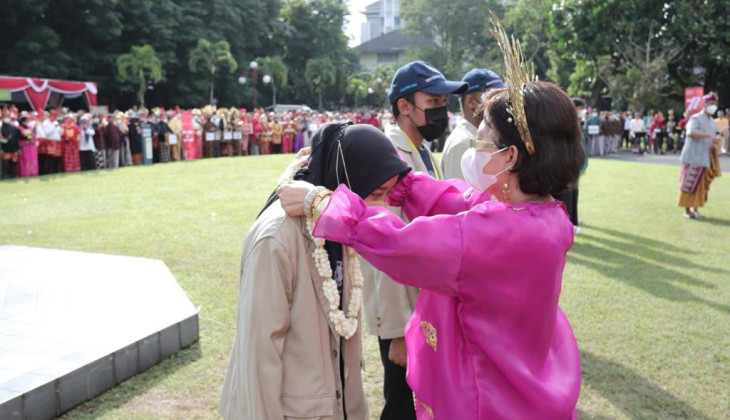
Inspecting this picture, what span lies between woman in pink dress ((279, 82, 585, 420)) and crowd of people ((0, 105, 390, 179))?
10.3m

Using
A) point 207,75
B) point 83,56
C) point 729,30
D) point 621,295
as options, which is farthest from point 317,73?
point 621,295

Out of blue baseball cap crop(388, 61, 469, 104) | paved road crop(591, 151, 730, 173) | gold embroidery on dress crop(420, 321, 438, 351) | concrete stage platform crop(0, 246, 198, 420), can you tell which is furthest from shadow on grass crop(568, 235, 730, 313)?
paved road crop(591, 151, 730, 173)

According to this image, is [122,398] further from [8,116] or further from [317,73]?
[317,73]

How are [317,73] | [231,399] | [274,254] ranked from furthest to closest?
[317,73], [231,399], [274,254]

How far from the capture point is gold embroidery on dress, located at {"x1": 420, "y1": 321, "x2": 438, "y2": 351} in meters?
2.14

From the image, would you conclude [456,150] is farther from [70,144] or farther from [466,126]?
[70,144]

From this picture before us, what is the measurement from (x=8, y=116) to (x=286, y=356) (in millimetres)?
17726

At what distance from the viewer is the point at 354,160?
227 cm

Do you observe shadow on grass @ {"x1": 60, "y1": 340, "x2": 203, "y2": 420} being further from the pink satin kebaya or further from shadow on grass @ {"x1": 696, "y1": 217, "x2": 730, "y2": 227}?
shadow on grass @ {"x1": 696, "y1": 217, "x2": 730, "y2": 227}

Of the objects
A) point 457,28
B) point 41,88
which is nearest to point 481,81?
point 41,88

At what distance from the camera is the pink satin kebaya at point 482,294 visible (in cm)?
188

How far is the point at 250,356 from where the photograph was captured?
6.89 feet

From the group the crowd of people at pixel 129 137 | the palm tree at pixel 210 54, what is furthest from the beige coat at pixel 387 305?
→ the palm tree at pixel 210 54

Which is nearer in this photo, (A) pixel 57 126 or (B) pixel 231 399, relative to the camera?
(B) pixel 231 399
